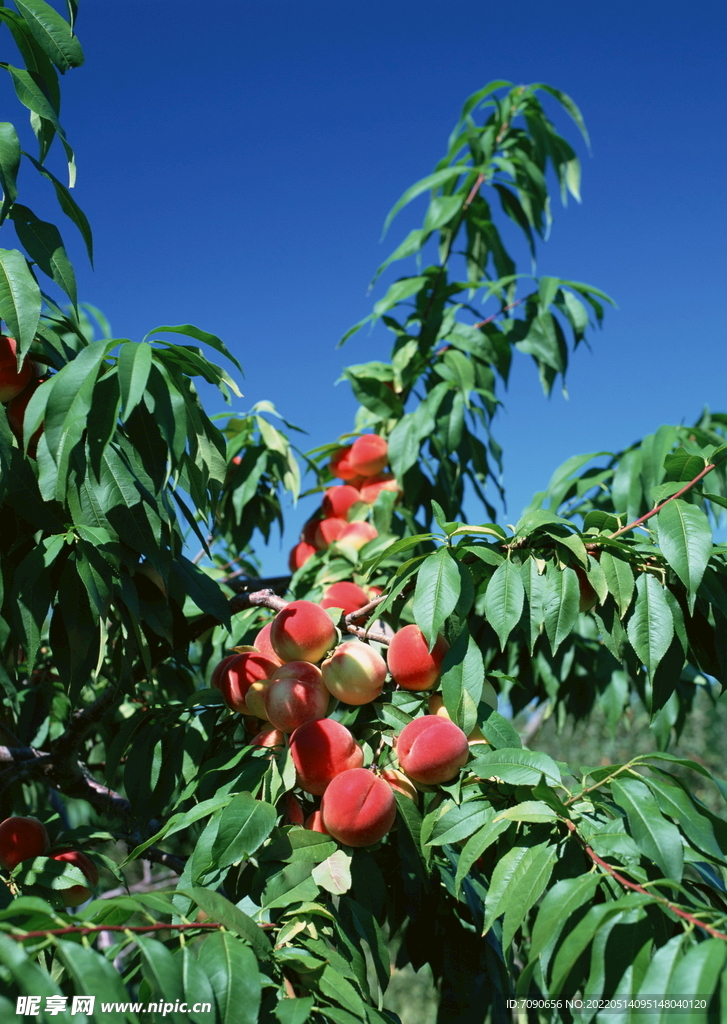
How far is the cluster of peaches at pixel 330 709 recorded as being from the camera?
1001 millimetres

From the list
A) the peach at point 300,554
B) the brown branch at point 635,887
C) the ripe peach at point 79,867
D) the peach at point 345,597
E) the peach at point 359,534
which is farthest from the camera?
the peach at point 300,554

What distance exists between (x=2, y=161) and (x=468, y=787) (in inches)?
39.8

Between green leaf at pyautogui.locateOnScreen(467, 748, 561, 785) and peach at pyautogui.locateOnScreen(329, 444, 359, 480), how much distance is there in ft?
4.27

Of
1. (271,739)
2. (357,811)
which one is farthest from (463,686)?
(271,739)

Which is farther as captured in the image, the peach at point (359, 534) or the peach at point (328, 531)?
the peach at point (328, 531)

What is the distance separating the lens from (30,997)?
0.57 m

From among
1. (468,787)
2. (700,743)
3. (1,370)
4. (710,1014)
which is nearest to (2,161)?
(1,370)

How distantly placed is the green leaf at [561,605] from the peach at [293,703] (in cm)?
36

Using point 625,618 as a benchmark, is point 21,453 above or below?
above

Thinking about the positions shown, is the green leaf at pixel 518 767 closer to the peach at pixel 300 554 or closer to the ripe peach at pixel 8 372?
the ripe peach at pixel 8 372

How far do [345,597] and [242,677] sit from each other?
43 cm

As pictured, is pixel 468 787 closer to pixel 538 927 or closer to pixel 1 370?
pixel 538 927

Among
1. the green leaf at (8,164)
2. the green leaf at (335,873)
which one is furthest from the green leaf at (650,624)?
the green leaf at (8,164)

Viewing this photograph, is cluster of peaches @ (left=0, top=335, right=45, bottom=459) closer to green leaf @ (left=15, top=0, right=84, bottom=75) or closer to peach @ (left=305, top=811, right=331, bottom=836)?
green leaf @ (left=15, top=0, right=84, bottom=75)
